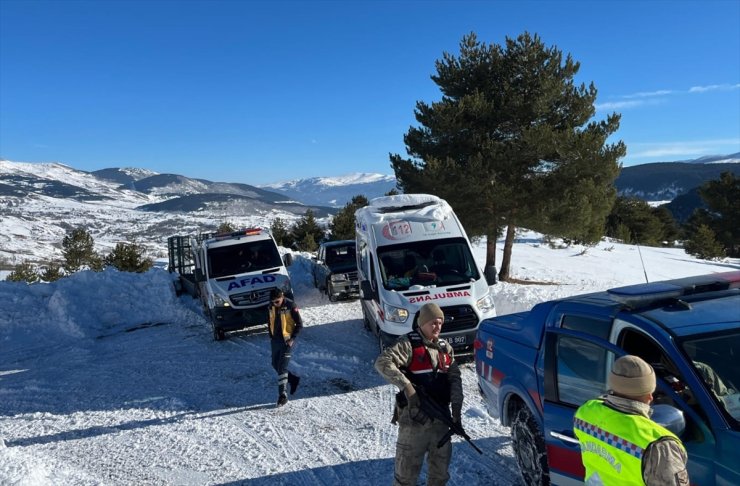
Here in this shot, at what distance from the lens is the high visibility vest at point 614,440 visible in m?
2.32

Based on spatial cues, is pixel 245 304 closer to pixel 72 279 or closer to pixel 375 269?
pixel 375 269

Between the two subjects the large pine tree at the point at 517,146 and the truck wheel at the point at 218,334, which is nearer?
the truck wheel at the point at 218,334

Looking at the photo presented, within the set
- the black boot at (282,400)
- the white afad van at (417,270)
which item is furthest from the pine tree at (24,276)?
the black boot at (282,400)

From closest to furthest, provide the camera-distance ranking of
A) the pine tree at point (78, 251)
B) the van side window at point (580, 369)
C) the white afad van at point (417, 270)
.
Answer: the van side window at point (580, 369) < the white afad van at point (417, 270) < the pine tree at point (78, 251)

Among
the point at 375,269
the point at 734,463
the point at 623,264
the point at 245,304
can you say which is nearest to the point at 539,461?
the point at 734,463

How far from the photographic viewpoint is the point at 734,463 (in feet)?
8.98

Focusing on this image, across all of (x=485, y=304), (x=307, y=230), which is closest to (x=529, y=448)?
(x=485, y=304)

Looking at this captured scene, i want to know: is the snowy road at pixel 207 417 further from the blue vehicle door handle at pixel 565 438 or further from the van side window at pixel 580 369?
the van side window at pixel 580 369

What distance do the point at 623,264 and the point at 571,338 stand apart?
97.6ft

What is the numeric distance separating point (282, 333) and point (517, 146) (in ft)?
47.6

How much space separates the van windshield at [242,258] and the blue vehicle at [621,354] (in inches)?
343

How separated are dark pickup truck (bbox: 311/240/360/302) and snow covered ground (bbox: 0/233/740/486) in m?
0.46

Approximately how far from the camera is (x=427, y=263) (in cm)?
996

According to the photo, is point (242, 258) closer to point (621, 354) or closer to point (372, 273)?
point (372, 273)
